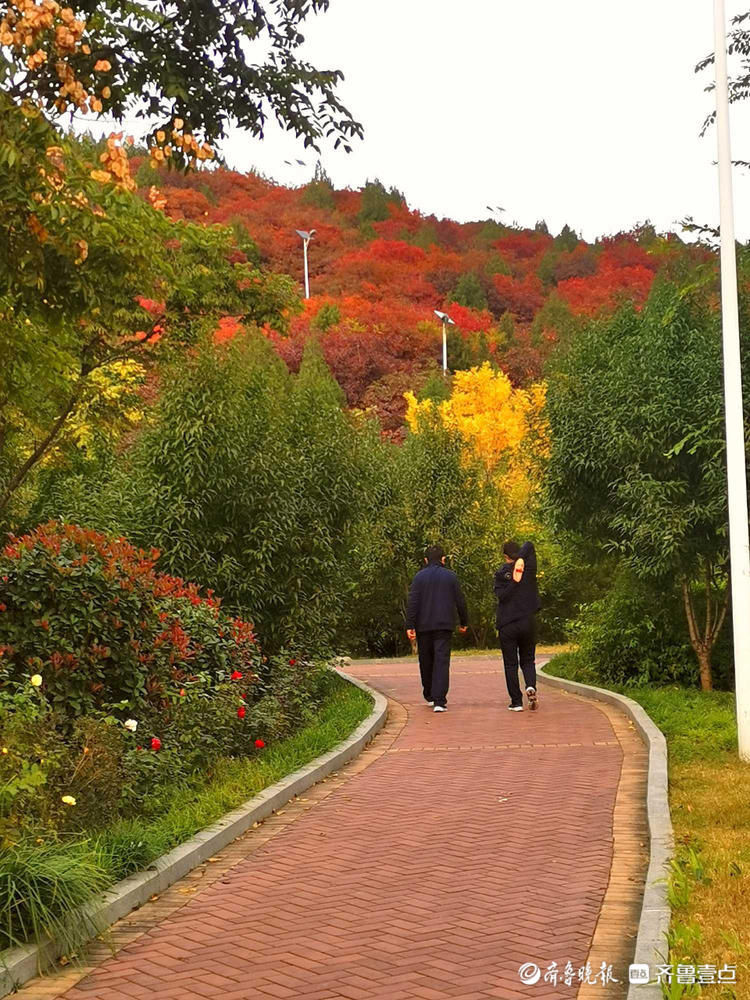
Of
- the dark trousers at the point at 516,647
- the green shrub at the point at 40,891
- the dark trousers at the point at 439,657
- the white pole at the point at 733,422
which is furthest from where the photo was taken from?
the dark trousers at the point at 439,657

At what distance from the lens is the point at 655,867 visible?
267 inches

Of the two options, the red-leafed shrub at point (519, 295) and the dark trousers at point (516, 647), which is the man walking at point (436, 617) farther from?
the red-leafed shrub at point (519, 295)

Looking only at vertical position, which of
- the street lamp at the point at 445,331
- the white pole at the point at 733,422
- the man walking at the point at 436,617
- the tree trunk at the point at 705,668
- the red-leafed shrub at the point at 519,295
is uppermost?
the red-leafed shrub at the point at 519,295

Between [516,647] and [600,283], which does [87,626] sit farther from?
[600,283]

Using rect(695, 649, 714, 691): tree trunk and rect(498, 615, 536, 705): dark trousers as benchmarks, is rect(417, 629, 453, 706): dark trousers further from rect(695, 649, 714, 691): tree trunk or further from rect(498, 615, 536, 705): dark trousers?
rect(695, 649, 714, 691): tree trunk

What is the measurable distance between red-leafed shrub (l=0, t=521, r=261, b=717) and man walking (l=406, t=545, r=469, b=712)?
207 inches

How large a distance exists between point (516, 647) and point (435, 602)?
44.0 inches

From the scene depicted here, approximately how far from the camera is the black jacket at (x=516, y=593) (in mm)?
15242

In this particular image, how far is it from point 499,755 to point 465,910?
17.3ft

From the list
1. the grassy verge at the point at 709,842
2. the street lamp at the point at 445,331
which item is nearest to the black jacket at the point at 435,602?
the grassy verge at the point at 709,842

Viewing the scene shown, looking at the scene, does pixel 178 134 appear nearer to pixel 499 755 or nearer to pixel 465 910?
pixel 465 910

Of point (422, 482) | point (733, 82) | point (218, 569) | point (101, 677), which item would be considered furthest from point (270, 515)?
point (422, 482)

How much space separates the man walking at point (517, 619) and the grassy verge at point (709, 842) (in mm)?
1483

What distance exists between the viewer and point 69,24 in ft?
23.6
